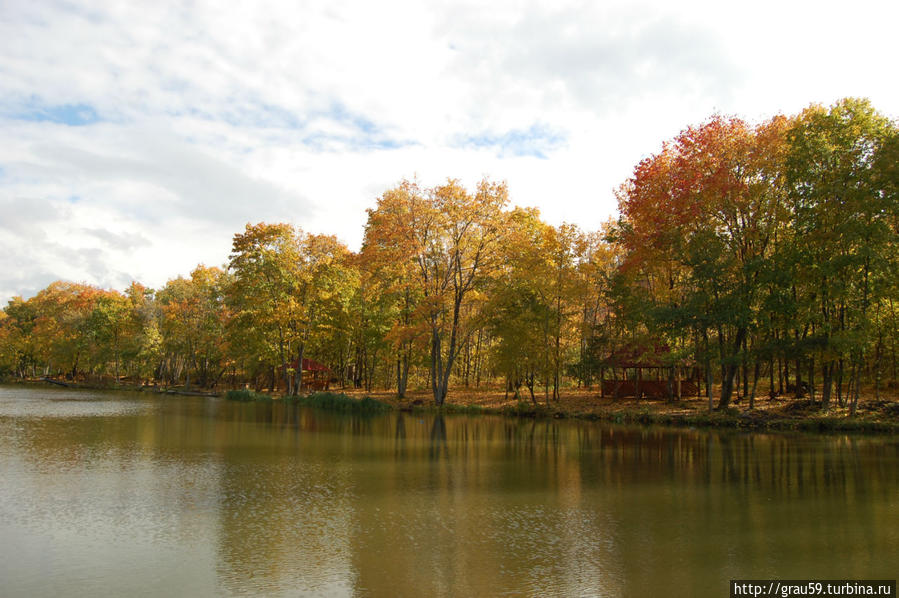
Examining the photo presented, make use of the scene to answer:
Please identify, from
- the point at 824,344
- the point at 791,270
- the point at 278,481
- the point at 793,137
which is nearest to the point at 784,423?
the point at 824,344

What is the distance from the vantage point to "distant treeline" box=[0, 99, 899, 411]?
25.5 meters

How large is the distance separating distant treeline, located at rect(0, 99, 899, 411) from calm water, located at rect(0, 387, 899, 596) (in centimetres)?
772

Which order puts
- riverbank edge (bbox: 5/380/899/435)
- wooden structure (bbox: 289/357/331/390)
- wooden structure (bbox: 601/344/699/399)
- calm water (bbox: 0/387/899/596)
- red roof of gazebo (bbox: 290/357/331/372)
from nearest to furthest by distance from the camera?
calm water (bbox: 0/387/899/596) < riverbank edge (bbox: 5/380/899/435) < wooden structure (bbox: 601/344/699/399) < red roof of gazebo (bbox: 290/357/331/372) < wooden structure (bbox: 289/357/331/390)

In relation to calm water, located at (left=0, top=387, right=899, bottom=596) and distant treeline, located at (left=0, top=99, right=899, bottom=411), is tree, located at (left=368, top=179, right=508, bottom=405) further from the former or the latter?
→ calm water, located at (left=0, top=387, right=899, bottom=596)

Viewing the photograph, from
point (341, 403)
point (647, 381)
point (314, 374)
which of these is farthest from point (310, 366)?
point (647, 381)

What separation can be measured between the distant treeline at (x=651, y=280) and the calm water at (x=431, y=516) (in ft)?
25.3

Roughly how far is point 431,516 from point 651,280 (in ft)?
101

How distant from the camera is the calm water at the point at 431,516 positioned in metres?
7.98

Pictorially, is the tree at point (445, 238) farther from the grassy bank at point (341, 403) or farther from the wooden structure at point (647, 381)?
the wooden structure at point (647, 381)


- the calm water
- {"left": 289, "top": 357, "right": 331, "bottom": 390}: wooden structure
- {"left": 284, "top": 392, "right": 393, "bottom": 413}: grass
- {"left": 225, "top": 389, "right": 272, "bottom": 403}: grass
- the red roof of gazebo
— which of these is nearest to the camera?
the calm water

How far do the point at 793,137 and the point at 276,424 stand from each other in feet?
88.0

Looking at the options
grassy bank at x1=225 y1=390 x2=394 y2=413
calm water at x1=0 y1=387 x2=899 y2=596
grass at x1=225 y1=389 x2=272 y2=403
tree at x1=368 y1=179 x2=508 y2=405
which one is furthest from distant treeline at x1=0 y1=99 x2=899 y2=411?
calm water at x1=0 y1=387 x2=899 y2=596

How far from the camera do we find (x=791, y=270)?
2644cm

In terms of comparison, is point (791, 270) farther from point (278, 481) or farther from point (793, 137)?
point (278, 481)
